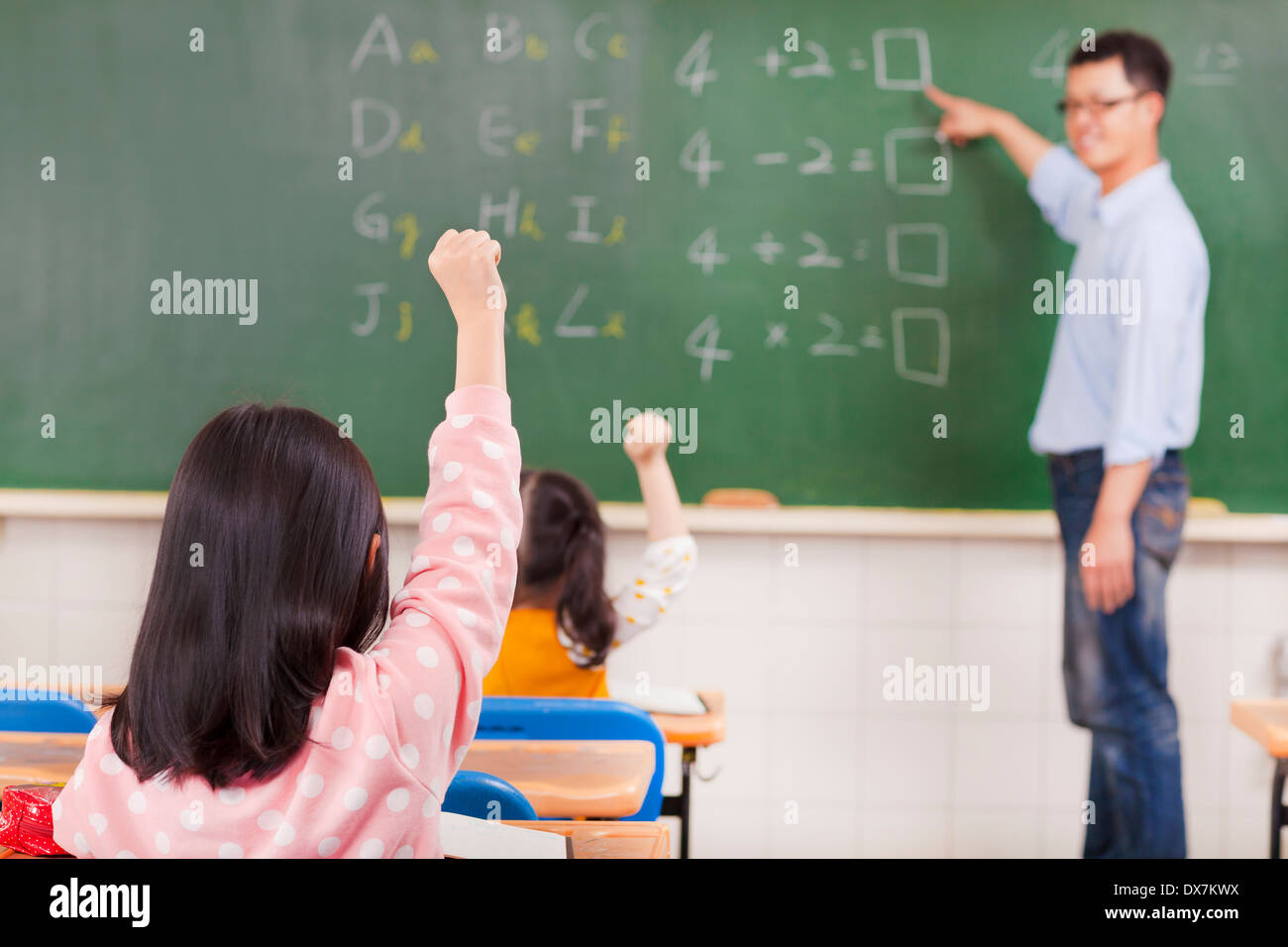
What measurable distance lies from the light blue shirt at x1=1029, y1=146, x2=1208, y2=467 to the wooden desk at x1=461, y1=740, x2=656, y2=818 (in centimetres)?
151

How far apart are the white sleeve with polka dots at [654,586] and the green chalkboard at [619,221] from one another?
50 cm

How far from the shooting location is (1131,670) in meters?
2.53

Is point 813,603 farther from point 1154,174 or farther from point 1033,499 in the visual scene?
point 1154,174

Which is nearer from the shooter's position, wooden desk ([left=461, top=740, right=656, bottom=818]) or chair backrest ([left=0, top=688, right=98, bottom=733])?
wooden desk ([left=461, top=740, right=656, bottom=818])

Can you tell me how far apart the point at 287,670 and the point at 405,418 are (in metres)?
1.94

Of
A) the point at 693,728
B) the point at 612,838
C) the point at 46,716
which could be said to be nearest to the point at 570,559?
the point at 693,728

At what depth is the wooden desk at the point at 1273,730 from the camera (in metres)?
1.79

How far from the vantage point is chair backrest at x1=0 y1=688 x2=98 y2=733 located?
1.62 m

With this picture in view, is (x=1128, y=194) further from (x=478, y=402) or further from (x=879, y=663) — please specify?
(x=478, y=402)

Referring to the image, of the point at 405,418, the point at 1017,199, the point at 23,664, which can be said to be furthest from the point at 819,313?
the point at 23,664
